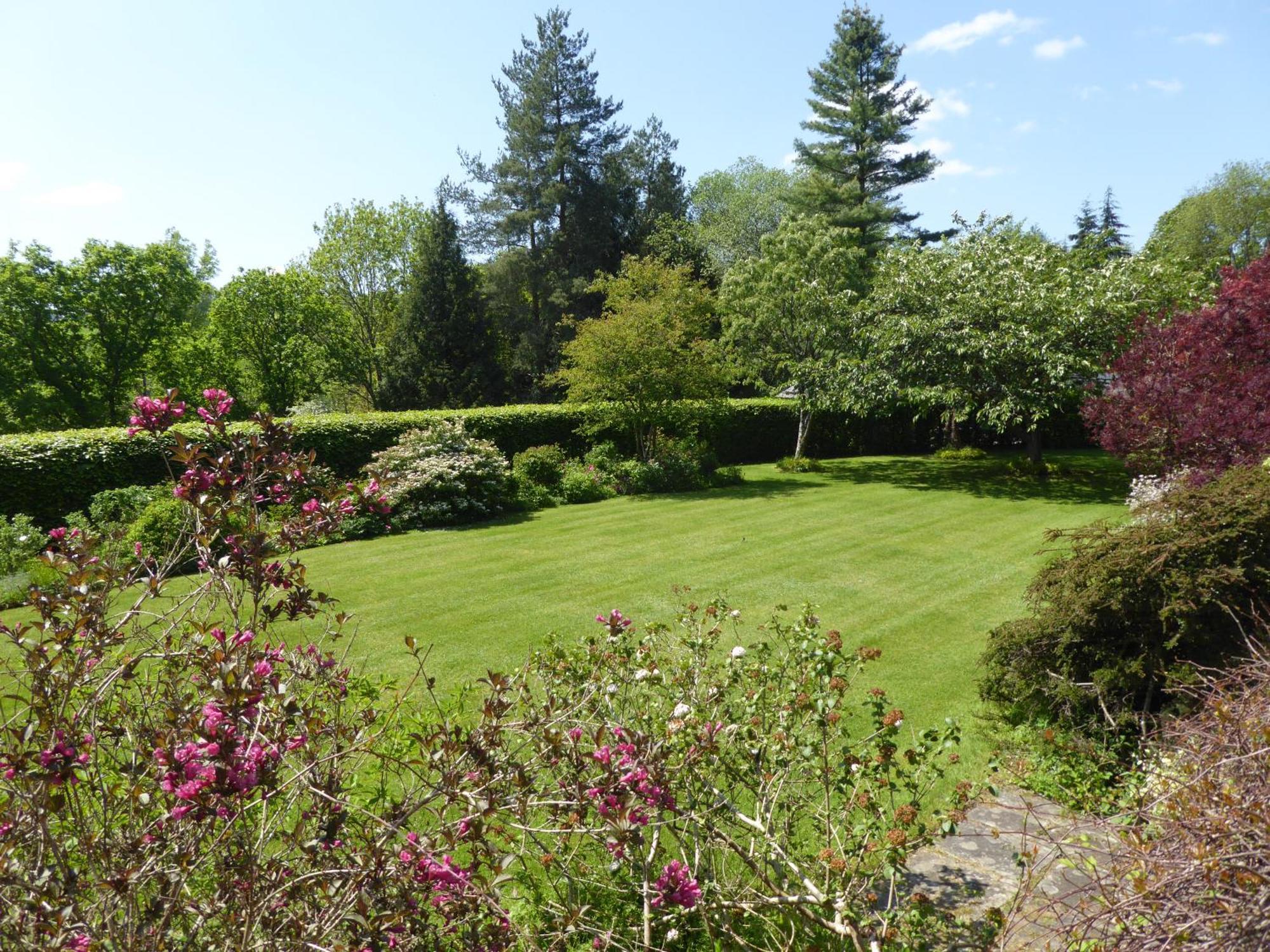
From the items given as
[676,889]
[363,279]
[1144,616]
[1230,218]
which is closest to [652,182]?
[363,279]

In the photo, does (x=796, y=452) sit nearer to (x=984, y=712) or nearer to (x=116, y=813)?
(x=984, y=712)

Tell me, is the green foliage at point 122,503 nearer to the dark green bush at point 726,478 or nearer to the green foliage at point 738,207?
the dark green bush at point 726,478

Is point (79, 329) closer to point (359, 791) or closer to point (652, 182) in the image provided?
point (652, 182)

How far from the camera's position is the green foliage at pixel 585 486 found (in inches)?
559

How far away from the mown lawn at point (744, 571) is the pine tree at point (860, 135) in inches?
699

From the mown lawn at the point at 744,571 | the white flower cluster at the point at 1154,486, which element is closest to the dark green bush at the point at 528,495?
the mown lawn at the point at 744,571

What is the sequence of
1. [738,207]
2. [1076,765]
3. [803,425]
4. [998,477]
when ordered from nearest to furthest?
[1076,765]
[998,477]
[803,425]
[738,207]

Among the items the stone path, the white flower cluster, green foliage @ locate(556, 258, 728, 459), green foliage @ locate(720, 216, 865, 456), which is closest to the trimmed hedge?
green foliage @ locate(556, 258, 728, 459)

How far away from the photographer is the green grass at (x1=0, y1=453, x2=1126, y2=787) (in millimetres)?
6375

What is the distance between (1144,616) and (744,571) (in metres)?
4.85

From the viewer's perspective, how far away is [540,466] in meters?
14.3

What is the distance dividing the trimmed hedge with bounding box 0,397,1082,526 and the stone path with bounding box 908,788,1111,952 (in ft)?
15.5

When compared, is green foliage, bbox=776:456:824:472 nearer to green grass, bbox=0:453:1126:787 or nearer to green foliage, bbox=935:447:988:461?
green grass, bbox=0:453:1126:787

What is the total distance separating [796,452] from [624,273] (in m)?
6.71
